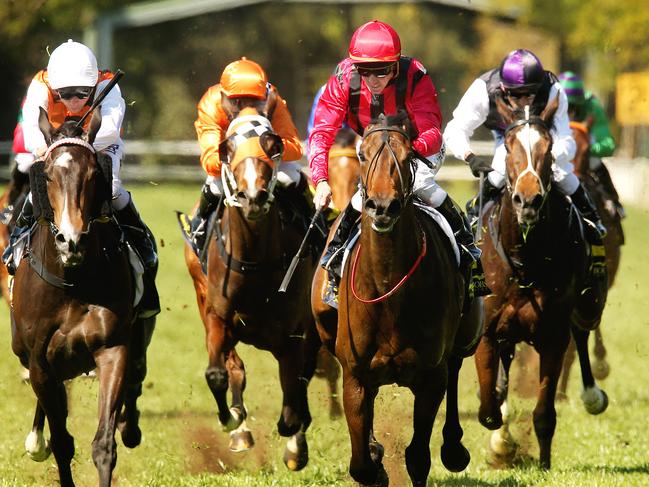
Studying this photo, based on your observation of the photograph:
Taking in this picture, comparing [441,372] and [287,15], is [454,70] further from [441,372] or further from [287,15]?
[441,372]

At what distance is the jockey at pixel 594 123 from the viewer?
1184 cm

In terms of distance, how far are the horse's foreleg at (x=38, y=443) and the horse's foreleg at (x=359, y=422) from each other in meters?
2.38

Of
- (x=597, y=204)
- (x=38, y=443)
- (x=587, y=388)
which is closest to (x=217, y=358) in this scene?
(x=38, y=443)

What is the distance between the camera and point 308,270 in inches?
340

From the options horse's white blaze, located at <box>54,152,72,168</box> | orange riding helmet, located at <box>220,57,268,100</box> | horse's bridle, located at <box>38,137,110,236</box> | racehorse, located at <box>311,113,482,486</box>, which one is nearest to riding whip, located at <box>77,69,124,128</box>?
horse's bridle, located at <box>38,137,110,236</box>

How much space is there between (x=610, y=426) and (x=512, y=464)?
5.07 feet

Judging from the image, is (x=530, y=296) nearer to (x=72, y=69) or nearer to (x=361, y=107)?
(x=361, y=107)

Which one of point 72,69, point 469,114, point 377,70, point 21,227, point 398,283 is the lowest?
point 21,227

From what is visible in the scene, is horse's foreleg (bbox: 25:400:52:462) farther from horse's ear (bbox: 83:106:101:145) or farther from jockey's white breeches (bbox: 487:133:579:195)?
jockey's white breeches (bbox: 487:133:579:195)

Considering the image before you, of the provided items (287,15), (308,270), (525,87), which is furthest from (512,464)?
(287,15)

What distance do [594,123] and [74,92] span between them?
6.29m

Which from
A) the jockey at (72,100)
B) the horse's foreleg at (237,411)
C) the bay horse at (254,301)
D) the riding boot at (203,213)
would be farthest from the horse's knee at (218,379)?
the jockey at (72,100)

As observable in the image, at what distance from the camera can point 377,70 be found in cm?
686

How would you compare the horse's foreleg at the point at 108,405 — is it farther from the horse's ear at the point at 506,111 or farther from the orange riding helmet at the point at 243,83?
the horse's ear at the point at 506,111
